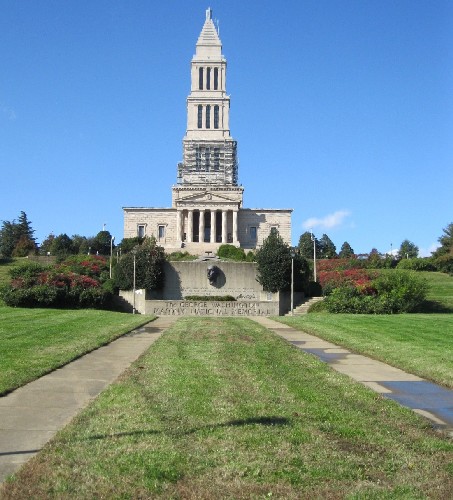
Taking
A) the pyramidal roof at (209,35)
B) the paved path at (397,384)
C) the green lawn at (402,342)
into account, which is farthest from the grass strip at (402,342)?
the pyramidal roof at (209,35)

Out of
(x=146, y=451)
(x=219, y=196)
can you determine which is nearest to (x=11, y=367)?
(x=146, y=451)

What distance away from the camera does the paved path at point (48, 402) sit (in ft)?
21.0

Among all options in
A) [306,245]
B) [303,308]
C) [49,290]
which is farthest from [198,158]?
[49,290]

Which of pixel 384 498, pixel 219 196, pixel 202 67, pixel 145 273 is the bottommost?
pixel 384 498

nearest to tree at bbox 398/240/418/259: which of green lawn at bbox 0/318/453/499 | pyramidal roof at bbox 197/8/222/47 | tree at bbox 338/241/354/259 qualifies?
tree at bbox 338/241/354/259

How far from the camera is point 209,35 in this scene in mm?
134000

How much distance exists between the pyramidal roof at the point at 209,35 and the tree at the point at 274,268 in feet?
305

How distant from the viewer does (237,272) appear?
51.9 metres

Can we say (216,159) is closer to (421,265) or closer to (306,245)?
(306,245)

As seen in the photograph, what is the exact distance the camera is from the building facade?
360 feet

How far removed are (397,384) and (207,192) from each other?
3949 inches

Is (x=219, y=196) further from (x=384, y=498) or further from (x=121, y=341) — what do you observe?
(x=384, y=498)

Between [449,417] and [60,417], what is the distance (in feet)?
16.8

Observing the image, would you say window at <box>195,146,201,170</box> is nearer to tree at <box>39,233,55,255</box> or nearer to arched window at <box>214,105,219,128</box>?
arched window at <box>214,105,219,128</box>
